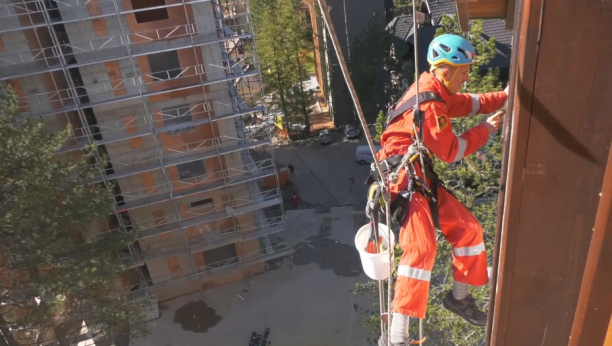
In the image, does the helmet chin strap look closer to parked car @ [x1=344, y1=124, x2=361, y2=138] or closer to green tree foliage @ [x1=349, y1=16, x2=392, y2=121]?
green tree foliage @ [x1=349, y1=16, x2=392, y2=121]

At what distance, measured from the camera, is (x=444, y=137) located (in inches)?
118

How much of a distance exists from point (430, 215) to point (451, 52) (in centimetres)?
109

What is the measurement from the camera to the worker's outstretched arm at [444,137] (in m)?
2.97

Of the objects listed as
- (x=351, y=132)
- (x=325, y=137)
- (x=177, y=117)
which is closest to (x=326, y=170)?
(x=325, y=137)

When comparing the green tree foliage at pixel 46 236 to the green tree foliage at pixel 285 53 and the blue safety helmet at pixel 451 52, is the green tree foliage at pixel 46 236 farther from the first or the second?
the green tree foliage at pixel 285 53

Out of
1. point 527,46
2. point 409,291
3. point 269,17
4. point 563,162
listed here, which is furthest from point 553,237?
point 269,17

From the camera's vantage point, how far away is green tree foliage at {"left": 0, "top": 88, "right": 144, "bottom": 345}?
8.05 metres

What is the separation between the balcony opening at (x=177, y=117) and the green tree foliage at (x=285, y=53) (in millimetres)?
11067

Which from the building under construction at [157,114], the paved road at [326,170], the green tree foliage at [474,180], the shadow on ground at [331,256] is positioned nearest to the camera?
the green tree foliage at [474,180]

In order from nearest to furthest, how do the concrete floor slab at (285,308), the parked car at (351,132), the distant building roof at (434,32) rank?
the concrete floor slab at (285,308) < the distant building roof at (434,32) < the parked car at (351,132)

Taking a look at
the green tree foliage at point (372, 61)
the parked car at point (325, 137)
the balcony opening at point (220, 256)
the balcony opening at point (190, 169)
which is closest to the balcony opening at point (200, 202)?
the balcony opening at point (190, 169)

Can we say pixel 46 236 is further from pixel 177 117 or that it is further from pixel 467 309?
pixel 467 309

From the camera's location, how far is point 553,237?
1522 millimetres

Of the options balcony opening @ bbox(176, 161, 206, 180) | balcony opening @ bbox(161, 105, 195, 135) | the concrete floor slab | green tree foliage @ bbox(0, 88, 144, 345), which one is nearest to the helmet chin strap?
green tree foliage @ bbox(0, 88, 144, 345)
